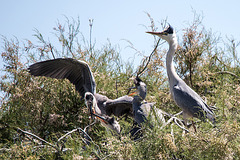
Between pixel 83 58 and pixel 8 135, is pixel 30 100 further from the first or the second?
pixel 83 58

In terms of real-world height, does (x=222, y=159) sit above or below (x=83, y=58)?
below

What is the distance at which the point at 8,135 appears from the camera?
4930 millimetres

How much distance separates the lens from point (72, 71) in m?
5.50

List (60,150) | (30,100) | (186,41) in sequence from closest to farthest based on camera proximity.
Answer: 1. (60,150)
2. (30,100)
3. (186,41)

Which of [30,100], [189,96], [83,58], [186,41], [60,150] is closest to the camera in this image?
[60,150]

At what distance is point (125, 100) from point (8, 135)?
1.49 m

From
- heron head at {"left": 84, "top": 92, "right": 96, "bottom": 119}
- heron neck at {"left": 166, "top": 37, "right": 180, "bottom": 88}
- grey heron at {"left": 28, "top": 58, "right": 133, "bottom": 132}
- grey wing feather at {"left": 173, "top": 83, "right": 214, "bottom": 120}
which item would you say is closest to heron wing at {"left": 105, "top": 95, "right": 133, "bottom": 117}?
grey heron at {"left": 28, "top": 58, "right": 133, "bottom": 132}

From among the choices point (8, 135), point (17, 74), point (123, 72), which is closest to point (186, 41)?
point (123, 72)

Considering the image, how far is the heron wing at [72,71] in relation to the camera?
5.25m

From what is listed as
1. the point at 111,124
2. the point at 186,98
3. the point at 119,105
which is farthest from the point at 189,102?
the point at 119,105

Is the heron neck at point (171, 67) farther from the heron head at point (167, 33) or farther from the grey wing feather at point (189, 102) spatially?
the grey wing feather at point (189, 102)

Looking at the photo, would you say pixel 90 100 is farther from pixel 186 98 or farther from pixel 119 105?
pixel 186 98

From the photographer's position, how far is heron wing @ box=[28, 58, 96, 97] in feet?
17.2

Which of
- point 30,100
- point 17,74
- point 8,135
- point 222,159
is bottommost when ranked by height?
point 222,159
